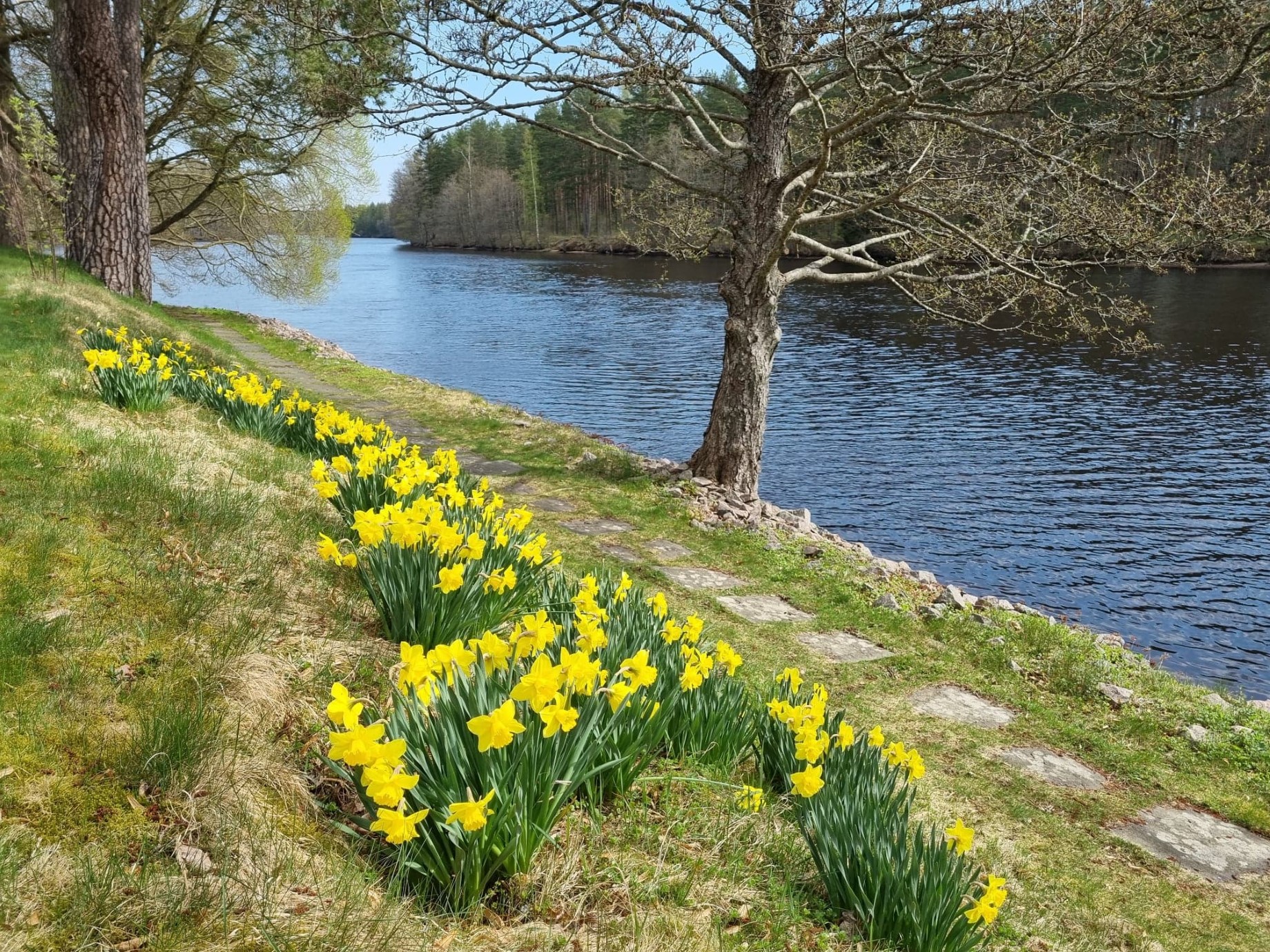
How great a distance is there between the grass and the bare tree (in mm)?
3341

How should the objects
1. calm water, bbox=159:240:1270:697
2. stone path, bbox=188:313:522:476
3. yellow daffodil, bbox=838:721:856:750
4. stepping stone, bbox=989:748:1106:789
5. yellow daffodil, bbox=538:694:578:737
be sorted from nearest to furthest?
yellow daffodil, bbox=538:694:578:737
yellow daffodil, bbox=838:721:856:750
stepping stone, bbox=989:748:1106:789
stone path, bbox=188:313:522:476
calm water, bbox=159:240:1270:697

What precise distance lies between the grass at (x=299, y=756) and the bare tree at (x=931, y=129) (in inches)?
132

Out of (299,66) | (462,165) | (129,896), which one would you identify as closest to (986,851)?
(129,896)

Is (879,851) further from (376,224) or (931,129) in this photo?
(376,224)

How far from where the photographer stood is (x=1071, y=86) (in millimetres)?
6039

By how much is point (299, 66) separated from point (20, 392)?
7.21 meters

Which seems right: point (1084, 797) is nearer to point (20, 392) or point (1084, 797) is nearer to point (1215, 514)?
point (20, 392)

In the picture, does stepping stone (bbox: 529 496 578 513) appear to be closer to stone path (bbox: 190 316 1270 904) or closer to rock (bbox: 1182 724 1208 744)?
stone path (bbox: 190 316 1270 904)

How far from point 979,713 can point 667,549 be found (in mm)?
2762

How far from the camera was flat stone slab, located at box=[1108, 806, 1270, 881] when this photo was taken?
12.7 ft

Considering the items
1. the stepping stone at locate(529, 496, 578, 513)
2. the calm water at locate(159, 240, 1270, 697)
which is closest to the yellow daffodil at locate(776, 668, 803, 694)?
the stepping stone at locate(529, 496, 578, 513)

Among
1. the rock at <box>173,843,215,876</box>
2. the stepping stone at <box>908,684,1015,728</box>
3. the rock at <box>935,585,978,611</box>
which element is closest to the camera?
the rock at <box>173,843,215,876</box>

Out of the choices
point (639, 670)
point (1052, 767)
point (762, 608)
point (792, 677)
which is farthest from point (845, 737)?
point (762, 608)

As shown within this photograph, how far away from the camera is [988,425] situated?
15969 millimetres
